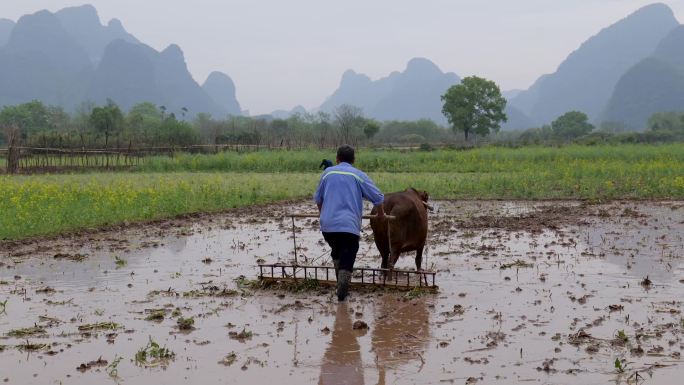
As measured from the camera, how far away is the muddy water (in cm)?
514

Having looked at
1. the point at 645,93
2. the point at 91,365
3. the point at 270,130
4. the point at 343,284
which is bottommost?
the point at 91,365

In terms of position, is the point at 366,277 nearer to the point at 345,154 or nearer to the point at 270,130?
the point at 345,154

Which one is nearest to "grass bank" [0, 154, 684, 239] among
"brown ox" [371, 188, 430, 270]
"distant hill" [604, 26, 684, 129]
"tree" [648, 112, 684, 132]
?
"brown ox" [371, 188, 430, 270]

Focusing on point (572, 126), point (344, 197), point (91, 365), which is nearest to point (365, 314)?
point (344, 197)

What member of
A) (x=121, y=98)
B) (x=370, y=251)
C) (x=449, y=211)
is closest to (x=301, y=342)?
(x=370, y=251)

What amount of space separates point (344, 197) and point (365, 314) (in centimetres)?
132

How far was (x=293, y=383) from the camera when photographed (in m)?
4.89

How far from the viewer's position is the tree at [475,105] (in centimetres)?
6456

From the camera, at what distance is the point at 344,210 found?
23.8 feet

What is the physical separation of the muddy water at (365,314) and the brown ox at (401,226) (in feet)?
2.31

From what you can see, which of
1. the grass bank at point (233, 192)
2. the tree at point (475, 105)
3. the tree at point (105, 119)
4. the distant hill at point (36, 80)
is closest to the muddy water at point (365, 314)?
the grass bank at point (233, 192)

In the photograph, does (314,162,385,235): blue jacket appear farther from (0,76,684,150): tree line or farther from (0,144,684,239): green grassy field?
(0,76,684,150): tree line

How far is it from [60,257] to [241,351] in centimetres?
584

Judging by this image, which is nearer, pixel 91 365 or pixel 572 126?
pixel 91 365
